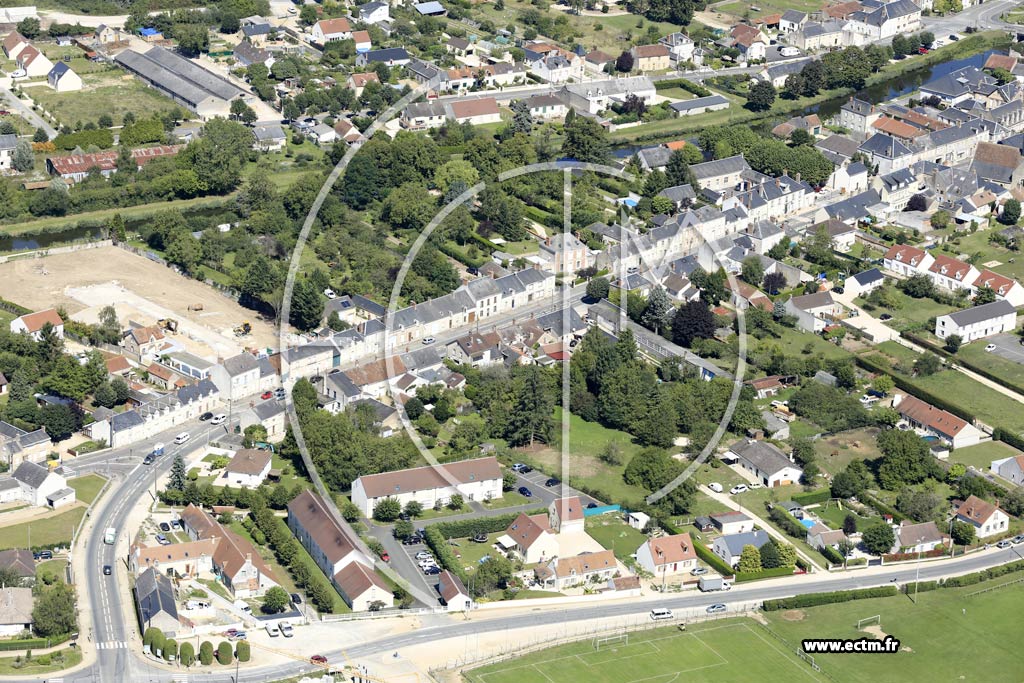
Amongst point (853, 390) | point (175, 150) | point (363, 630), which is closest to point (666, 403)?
point (853, 390)

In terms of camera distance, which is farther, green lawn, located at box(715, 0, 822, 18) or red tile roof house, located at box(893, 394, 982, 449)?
green lawn, located at box(715, 0, 822, 18)

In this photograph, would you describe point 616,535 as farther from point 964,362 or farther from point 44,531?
point 964,362

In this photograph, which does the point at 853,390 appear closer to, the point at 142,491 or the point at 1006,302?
the point at 1006,302

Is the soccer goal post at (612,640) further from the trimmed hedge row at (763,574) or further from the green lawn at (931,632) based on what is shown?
the trimmed hedge row at (763,574)

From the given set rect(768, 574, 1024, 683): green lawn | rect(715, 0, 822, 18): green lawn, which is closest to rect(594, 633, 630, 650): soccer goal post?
rect(768, 574, 1024, 683): green lawn

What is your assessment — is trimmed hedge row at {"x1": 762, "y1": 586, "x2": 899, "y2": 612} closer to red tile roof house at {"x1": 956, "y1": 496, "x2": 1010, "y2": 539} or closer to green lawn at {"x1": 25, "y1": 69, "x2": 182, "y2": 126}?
red tile roof house at {"x1": 956, "y1": 496, "x2": 1010, "y2": 539}

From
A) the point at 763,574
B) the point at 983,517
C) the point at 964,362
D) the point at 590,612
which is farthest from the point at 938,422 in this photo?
the point at 590,612

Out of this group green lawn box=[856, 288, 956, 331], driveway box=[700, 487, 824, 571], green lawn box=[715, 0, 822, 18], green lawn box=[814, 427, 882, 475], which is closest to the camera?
driveway box=[700, 487, 824, 571]

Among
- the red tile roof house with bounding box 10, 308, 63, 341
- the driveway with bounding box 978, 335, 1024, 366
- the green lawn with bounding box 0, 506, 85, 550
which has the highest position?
the driveway with bounding box 978, 335, 1024, 366
